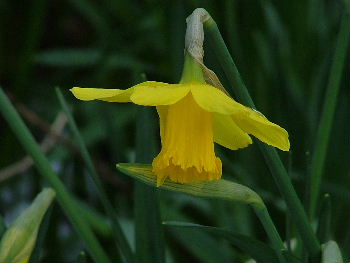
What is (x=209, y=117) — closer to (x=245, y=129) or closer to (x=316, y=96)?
(x=245, y=129)

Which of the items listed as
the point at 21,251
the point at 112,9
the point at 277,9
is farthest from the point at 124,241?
the point at 112,9

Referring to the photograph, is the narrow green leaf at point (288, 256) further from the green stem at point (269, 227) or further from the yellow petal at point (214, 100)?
the yellow petal at point (214, 100)

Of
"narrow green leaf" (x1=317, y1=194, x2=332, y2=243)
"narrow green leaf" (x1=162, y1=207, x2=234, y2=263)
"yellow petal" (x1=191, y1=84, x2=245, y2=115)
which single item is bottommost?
"narrow green leaf" (x1=162, y1=207, x2=234, y2=263)

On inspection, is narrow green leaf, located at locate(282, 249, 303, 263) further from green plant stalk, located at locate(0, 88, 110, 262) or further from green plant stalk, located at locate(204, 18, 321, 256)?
green plant stalk, located at locate(0, 88, 110, 262)

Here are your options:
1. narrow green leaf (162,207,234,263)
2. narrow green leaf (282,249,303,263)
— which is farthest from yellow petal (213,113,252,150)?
narrow green leaf (162,207,234,263)

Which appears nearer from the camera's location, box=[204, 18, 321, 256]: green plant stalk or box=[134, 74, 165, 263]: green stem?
box=[204, 18, 321, 256]: green plant stalk

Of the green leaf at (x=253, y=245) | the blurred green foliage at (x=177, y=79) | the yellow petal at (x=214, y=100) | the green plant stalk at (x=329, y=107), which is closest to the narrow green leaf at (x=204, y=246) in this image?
the blurred green foliage at (x=177, y=79)
